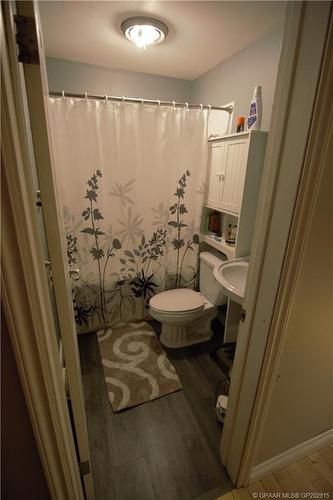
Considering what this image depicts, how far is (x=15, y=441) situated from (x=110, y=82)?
2.58 meters

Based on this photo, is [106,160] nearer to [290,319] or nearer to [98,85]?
[98,85]

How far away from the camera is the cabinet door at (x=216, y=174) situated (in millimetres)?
1805

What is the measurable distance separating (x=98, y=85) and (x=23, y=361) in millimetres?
2393

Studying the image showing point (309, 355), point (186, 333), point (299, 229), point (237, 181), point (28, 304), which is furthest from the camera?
point (186, 333)

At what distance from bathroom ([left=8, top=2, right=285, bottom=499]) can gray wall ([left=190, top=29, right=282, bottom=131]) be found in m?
0.01

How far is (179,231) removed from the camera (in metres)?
2.13

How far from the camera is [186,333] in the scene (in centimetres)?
204

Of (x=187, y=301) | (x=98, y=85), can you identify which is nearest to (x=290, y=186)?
(x=187, y=301)

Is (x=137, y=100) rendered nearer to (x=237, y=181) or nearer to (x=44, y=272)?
(x=237, y=181)

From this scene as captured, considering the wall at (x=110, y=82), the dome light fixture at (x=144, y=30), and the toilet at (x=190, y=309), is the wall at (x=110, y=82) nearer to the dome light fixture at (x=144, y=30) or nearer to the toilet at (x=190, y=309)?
the dome light fixture at (x=144, y=30)

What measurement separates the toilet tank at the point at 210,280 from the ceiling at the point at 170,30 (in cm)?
154

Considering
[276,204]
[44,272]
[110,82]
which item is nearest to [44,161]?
[44,272]

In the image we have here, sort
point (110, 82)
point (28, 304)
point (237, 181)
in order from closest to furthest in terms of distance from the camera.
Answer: point (28, 304) < point (237, 181) < point (110, 82)

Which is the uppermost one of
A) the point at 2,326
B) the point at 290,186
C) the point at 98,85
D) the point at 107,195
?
the point at 98,85
